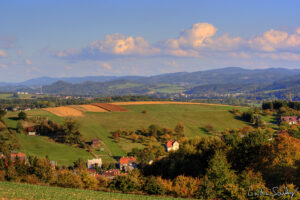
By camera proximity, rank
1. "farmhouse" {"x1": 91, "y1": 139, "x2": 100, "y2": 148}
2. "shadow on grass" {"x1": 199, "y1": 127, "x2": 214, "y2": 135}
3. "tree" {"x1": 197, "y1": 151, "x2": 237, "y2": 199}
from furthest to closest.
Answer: "shadow on grass" {"x1": 199, "y1": 127, "x2": 214, "y2": 135}, "farmhouse" {"x1": 91, "y1": 139, "x2": 100, "y2": 148}, "tree" {"x1": 197, "y1": 151, "x2": 237, "y2": 199}

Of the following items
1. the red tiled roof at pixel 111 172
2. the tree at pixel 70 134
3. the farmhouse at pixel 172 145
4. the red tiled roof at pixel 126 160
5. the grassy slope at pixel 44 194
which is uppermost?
the grassy slope at pixel 44 194

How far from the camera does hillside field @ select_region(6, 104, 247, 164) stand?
6188 centimetres

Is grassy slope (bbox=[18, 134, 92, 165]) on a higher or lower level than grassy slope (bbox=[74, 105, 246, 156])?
lower

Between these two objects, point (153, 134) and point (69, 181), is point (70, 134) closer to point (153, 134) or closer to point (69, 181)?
point (153, 134)

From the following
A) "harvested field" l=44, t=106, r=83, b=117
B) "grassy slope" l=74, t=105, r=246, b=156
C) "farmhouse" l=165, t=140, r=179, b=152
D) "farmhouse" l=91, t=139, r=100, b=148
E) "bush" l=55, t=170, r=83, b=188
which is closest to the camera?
"bush" l=55, t=170, r=83, b=188

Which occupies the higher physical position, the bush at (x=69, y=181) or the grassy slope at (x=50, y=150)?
the bush at (x=69, y=181)

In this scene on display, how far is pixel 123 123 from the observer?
85.4 metres

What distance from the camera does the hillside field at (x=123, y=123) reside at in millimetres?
61875

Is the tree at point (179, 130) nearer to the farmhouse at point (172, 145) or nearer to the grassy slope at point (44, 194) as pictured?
the farmhouse at point (172, 145)

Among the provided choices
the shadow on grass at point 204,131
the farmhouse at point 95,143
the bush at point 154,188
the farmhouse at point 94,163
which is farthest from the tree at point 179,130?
the bush at point 154,188

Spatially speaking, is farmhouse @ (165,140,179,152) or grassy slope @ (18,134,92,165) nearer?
grassy slope @ (18,134,92,165)

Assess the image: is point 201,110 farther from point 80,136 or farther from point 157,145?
point 80,136

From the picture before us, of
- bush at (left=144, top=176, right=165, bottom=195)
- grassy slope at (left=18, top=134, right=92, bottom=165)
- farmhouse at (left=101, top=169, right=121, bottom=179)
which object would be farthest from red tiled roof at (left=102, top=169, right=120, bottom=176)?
bush at (left=144, top=176, right=165, bottom=195)

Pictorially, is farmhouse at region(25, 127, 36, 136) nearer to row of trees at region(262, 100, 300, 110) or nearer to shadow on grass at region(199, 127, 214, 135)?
shadow on grass at region(199, 127, 214, 135)
